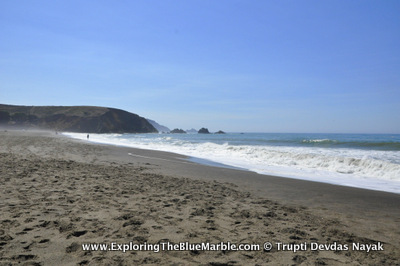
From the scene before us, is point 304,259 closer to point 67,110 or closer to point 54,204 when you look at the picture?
point 54,204

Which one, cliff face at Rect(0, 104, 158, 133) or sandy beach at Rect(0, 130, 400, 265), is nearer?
sandy beach at Rect(0, 130, 400, 265)

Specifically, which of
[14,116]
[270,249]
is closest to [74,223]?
[270,249]

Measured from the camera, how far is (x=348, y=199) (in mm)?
6199

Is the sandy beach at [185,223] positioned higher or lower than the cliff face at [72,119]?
lower

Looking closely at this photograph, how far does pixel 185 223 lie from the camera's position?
12.8 ft

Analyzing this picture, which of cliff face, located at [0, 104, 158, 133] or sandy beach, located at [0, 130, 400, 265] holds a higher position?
cliff face, located at [0, 104, 158, 133]

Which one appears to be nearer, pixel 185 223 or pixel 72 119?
pixel 185 223

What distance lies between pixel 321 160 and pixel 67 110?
135473 millimetres

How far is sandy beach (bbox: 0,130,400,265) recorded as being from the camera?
111 inches

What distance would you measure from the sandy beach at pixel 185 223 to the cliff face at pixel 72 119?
116m

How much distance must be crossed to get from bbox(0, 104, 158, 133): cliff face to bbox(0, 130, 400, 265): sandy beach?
116m

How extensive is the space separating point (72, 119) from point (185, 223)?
128m

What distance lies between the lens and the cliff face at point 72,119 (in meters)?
106

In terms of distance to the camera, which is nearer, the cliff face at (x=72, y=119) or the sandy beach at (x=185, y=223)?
the sandy beach at (x=185, y=223)
